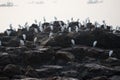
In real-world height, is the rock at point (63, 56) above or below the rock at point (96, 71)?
above

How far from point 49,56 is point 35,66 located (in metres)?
0.94

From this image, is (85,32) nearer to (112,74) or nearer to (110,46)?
(110,46)

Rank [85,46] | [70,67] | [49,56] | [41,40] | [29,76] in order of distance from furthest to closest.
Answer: [41,40], [85,46], [49,56], [70,67], [29,76]

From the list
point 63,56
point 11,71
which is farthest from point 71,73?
point 11,71

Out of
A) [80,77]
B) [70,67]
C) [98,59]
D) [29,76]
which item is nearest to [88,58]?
[98,59]

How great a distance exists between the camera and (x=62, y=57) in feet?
53.0

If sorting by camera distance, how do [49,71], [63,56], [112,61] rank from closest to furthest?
[49,71] → [112,61] → [63,56]

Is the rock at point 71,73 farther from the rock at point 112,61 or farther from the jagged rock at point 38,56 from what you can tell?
the rock at point 112,61

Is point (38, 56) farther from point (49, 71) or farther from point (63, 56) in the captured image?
point (49, 71)

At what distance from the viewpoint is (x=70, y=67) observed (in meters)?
15.1

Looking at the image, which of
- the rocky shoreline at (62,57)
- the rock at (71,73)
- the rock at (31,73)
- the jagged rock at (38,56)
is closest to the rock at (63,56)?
the rocky shoreline at (62,57)

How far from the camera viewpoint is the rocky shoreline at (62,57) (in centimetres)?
1395

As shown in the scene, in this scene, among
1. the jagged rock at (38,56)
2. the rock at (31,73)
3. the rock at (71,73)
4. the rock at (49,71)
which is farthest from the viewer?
the jagged rock at (38,56)

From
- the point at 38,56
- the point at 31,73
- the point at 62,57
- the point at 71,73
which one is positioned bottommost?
the point at 71,73
